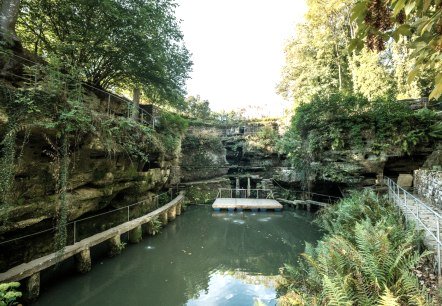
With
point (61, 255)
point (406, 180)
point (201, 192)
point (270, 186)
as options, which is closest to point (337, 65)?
point (270, 186)

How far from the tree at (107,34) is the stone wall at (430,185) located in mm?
12500

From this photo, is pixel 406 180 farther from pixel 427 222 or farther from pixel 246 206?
pixel 246 206

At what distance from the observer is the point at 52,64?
Result: 7.27m

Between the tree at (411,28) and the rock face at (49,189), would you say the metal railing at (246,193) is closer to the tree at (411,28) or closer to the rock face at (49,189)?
the rock face at (49,189)

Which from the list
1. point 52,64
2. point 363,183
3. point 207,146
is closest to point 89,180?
point 52,64

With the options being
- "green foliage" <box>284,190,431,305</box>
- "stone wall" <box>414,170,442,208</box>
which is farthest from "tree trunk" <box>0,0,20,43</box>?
"stone wall" <box>414,170,442,208</box>

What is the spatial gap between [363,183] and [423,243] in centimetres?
880

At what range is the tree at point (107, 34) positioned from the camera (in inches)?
400

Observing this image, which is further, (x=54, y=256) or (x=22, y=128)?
(x=54, y=256)

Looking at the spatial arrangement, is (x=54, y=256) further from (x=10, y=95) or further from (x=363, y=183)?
(x=363, y=183)

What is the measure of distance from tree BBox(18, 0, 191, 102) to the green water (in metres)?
7.32

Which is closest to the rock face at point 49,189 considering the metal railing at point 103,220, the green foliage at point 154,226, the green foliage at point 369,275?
the metal railing at point 103,220

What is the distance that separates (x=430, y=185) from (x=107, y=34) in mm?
14417

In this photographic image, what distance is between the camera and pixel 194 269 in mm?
8625
